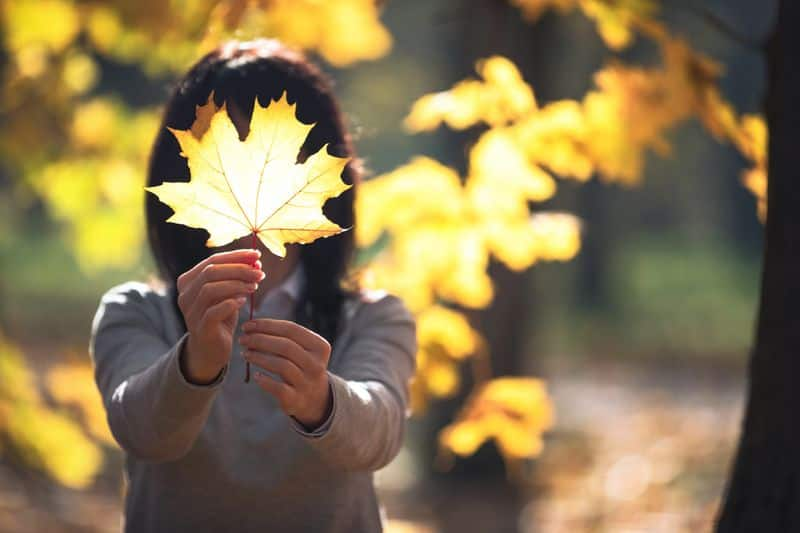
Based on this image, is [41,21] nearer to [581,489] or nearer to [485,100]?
[485,100]

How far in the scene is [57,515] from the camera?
504cm

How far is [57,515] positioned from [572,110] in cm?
368

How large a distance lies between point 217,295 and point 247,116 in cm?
53

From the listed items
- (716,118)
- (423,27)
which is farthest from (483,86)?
(423,27)

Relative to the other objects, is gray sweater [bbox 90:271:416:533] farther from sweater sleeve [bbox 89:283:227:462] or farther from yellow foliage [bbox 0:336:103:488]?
yellow foliage [bbox 0:336:103:488]

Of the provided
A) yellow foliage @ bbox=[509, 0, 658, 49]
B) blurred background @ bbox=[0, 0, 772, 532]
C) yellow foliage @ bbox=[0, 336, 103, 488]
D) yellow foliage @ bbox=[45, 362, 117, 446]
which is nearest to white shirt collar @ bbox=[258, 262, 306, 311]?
blurred background @ bbox=[0, 0, 772, 532]

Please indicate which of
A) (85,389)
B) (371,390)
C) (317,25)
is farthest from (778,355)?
(85,389)

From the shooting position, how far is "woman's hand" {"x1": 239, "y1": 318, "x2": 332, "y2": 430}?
4.47ft

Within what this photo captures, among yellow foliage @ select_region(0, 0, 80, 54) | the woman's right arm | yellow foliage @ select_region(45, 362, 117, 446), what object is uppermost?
yellow foliage @ select_region(0, 0, 80, 54)

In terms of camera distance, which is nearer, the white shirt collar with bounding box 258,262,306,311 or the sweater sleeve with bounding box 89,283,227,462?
the sweater sleeve with bounding box 89,283,227,462

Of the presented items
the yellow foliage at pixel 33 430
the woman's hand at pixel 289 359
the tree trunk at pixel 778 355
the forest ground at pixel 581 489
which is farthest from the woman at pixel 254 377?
the forest ground at pixel 581 489

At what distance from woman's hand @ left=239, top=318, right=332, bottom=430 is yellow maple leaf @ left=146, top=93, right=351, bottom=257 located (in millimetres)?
119

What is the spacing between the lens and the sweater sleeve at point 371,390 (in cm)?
149

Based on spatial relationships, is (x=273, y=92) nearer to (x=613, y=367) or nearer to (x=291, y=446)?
(x=291, y=446)
